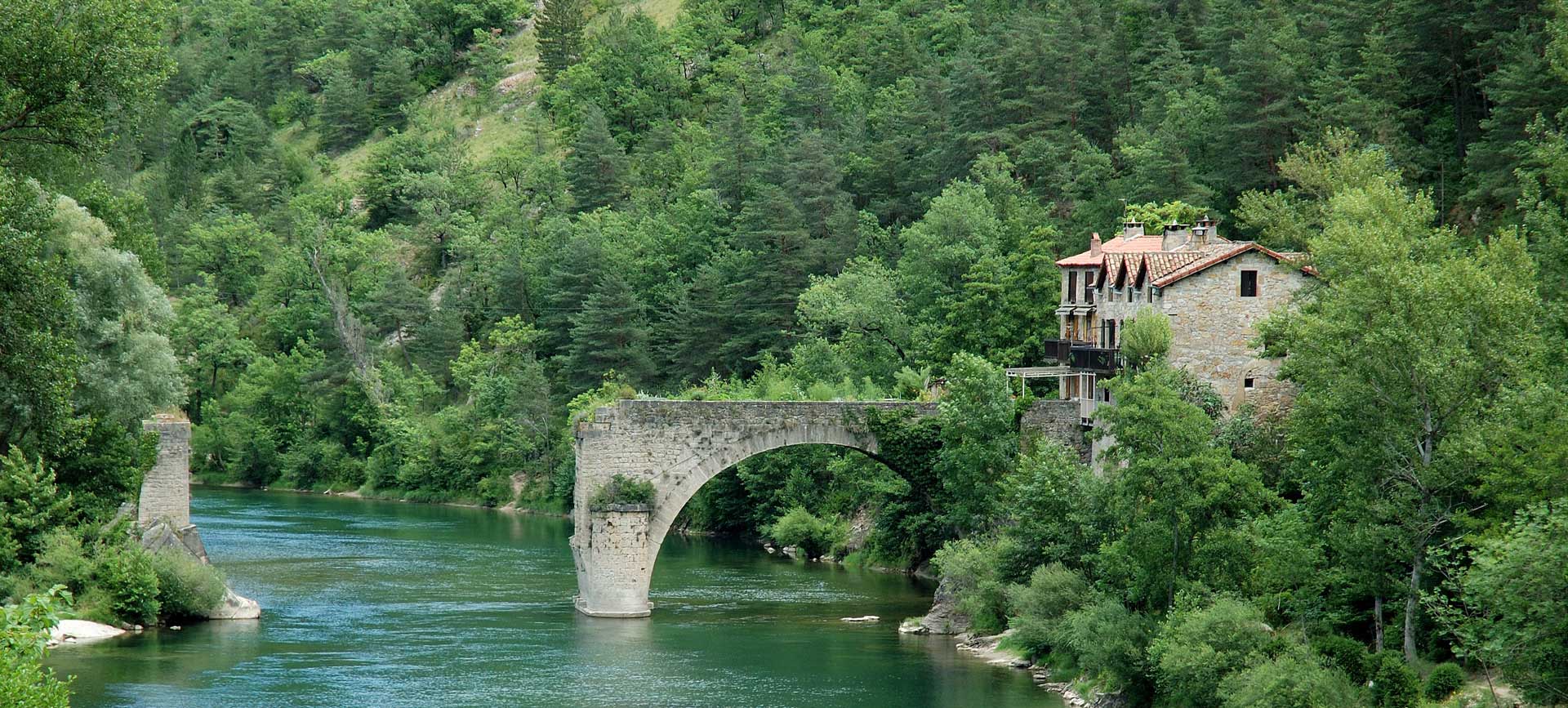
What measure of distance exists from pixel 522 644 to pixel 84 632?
10.5 m

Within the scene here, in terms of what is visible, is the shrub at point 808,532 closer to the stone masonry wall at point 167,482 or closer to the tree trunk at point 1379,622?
the stone masonry wall at point 167,482

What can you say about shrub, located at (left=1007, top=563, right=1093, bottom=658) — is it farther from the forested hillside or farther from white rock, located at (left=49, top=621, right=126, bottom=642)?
white rock, located at (left=49, top=621, right=126, bottom=642)

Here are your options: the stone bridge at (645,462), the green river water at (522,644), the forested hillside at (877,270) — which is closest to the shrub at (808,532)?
the forested hillside at (877,270)

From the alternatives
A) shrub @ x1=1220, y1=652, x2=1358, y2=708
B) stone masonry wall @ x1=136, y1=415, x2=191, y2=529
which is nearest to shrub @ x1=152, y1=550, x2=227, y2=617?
stone masonry wall @ x1=136, y1=415, x2=191, y2=529

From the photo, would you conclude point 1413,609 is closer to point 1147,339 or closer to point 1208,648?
point 1208,648

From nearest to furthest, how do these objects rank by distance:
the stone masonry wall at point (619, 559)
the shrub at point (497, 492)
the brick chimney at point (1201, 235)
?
the stone masonry wall at point (619, 559) → the brick chimney at point (1201, 235) → the shrub at point (497, 492)

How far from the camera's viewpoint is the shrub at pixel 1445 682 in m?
27.1

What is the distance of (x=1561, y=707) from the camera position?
24.3 m

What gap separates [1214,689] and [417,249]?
86515mm

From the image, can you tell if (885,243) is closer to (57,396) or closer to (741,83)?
(741,83)

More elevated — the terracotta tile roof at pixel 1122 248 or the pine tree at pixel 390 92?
the pine tree at pixel 390 92

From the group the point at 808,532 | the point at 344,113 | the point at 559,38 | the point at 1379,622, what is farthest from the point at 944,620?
the point at 344,113

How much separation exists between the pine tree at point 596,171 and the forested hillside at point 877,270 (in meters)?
0.20

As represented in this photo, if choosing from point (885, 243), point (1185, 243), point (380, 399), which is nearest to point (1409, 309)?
point (1185, 243)
